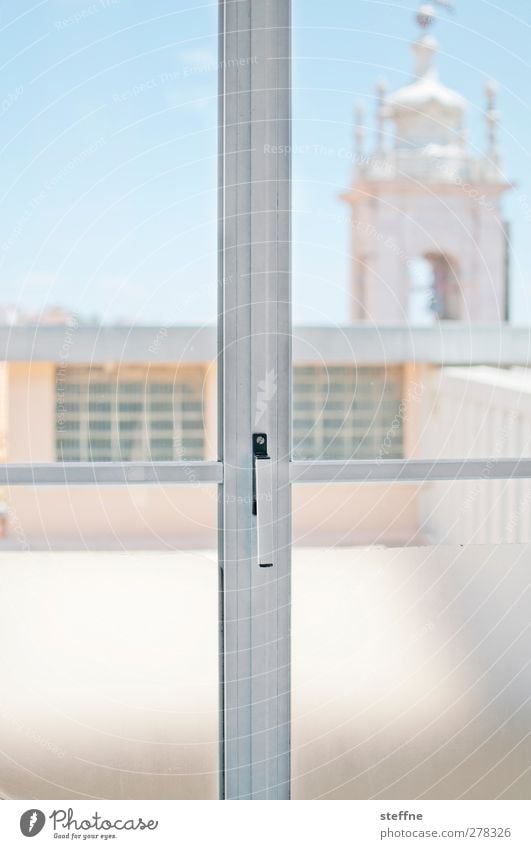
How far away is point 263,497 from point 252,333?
0.33 m

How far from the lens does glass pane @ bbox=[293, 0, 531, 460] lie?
6.20 feet

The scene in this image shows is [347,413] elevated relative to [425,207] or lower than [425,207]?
lower

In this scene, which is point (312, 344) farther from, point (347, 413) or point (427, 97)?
point (427, 97)

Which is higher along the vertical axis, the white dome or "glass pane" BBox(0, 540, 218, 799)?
the white dome

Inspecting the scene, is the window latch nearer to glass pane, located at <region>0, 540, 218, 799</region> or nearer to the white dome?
glass pane, located at <region>0, 540, 218, 799</region>

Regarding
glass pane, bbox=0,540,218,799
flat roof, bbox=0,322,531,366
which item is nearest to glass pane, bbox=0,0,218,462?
flat roof, bbox=0,322,531,366

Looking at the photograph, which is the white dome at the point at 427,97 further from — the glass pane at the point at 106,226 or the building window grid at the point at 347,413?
the building window grid at the point at 347,413

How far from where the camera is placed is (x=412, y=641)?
6.56 ft

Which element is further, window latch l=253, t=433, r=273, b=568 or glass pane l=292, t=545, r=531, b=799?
glass pane l=292, t=545, r=531, b=799

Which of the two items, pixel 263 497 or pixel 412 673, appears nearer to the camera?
pixel 263 497

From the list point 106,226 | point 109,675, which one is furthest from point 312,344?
point 109,675

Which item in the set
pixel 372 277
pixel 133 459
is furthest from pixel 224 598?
pixel 372 277

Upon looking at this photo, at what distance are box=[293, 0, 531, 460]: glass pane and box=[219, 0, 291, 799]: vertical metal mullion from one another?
0.04 metres
